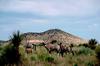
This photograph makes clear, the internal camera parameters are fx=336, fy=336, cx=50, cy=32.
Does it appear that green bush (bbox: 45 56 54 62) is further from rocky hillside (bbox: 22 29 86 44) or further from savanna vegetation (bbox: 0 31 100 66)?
rocky hillside (bbox: 22 29 86 44)

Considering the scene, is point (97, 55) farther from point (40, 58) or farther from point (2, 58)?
point (2, 58)

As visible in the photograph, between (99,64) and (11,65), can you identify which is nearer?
(11,65)

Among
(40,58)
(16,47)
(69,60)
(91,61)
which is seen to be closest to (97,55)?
(91,61)

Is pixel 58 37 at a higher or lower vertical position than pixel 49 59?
higher

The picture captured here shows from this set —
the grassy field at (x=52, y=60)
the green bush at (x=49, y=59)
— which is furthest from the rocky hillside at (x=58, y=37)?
the green bush at (x=49, y=59)

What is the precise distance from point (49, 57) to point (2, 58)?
572 centimetres

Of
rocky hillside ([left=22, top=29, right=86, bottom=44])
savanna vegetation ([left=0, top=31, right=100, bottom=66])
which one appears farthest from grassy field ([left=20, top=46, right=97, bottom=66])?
rocky hillside ([left=22, top=29, right=86, bottom=44])

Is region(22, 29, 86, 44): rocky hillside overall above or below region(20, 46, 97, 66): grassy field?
above

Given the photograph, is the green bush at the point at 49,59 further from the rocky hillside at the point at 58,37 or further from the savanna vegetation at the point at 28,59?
the rocky hillside at the point at 58,37

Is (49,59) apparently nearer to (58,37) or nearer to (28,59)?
(28,59)

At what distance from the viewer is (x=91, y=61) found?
109 ft

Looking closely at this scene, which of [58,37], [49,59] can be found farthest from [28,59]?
[58,37]

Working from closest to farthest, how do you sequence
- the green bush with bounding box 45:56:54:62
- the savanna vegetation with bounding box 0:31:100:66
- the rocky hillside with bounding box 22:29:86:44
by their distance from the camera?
1. the savanna vegetation with bounding box 0:31:100:66
2. the green bush with bounding box 45:56:54:62
3. the rocky hillside with bounding box 22:29:86:44

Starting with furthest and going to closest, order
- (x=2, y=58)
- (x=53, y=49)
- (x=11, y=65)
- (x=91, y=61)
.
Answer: (x=53, y=49) < (x=91, y=61) < (x=2, y=58) < (x=11, y=65)
